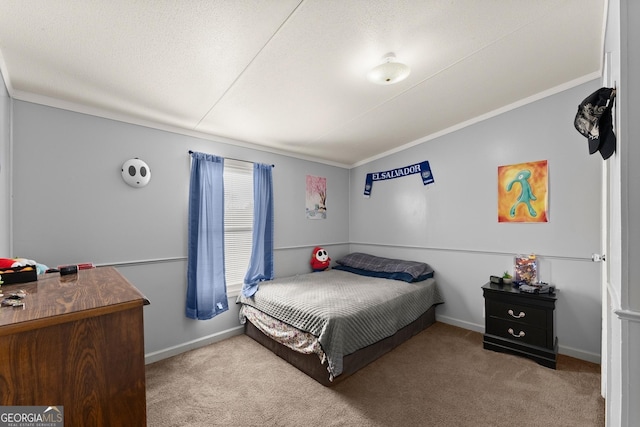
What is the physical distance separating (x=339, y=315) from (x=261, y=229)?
5.18 ft

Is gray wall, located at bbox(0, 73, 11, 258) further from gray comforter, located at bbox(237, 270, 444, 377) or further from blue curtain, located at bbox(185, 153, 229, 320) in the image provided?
gray comforter, located at bbox(237, 270, 444, 377)

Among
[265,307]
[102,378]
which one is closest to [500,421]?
[265,307]

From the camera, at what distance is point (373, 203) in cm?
425

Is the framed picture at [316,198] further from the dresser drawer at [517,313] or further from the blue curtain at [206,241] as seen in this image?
the dresser drawer at [517,313]

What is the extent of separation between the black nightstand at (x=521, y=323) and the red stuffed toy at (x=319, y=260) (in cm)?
205

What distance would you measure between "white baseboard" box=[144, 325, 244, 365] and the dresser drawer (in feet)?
8.90

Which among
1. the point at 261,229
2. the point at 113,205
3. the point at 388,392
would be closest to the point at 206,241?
the point at 261,229

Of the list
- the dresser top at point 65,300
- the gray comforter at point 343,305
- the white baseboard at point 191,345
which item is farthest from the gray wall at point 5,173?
the gray comforter at point 343,305

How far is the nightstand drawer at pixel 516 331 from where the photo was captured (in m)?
2.43

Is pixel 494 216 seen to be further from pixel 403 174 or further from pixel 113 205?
pixel 113 205

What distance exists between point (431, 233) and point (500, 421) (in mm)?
2102

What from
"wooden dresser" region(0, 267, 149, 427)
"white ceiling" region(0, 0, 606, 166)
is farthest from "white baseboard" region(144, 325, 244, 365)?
"white ceiling" region(0, 0, 606, 166)

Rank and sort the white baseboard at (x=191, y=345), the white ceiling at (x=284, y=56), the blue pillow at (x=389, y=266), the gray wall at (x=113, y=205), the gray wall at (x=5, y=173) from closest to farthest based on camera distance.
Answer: the white ceiling at (x=284, y=56) → the gray wall at (x=5, y=173) → the gray wall at (x=113, y=205) → the white baseboard at (x=191, y=345) → the blue pillow at (x=389, y=266)

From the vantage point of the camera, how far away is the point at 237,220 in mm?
3295
